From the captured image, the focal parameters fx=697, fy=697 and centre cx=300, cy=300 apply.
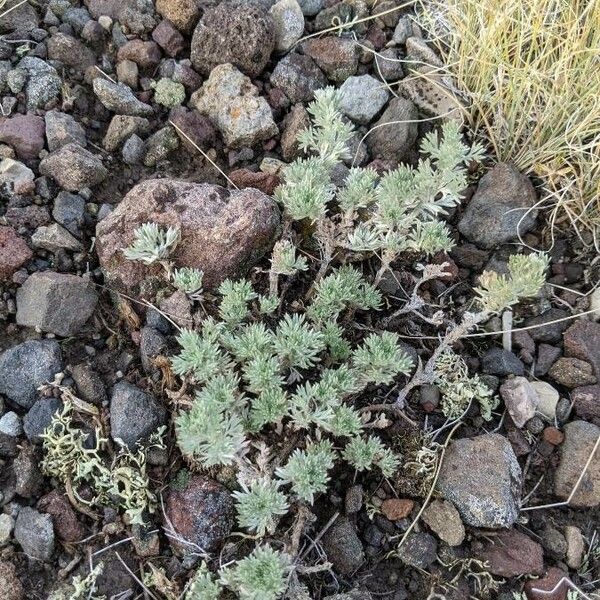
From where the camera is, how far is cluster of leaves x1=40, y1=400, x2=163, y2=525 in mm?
2451

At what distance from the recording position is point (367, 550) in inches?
99.4

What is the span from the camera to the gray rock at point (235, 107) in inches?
128

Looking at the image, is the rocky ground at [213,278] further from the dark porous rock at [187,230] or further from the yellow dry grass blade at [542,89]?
the yellow dry grass blade at [542,89]

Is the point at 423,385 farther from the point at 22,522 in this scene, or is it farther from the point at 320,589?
the point at 22,522

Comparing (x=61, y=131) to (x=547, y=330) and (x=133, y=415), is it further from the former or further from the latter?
(x=547, y=330)

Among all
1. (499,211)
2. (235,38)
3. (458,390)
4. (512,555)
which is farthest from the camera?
(235,38)

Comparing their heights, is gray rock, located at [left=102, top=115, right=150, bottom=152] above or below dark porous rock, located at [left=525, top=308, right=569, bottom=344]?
above

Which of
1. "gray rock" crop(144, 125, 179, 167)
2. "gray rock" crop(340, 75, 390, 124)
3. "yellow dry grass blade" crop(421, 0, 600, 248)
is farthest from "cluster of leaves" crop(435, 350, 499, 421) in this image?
"gray rock" crop(144, 125, 179, 167)

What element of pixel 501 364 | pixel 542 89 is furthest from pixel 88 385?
pixel 542 89

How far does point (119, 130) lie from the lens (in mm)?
3189

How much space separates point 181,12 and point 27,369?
6.36 feet

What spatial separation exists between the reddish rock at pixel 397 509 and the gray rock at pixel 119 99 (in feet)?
6.86

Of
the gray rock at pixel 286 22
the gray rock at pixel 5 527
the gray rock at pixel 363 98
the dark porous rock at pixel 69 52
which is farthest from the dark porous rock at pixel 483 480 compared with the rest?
the dark porous rock at pixel 69 52

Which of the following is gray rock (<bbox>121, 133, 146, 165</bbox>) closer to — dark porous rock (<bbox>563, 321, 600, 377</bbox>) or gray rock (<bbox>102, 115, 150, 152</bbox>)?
gray rock (<bbox>102, 115, 150, 152</bbox>)
